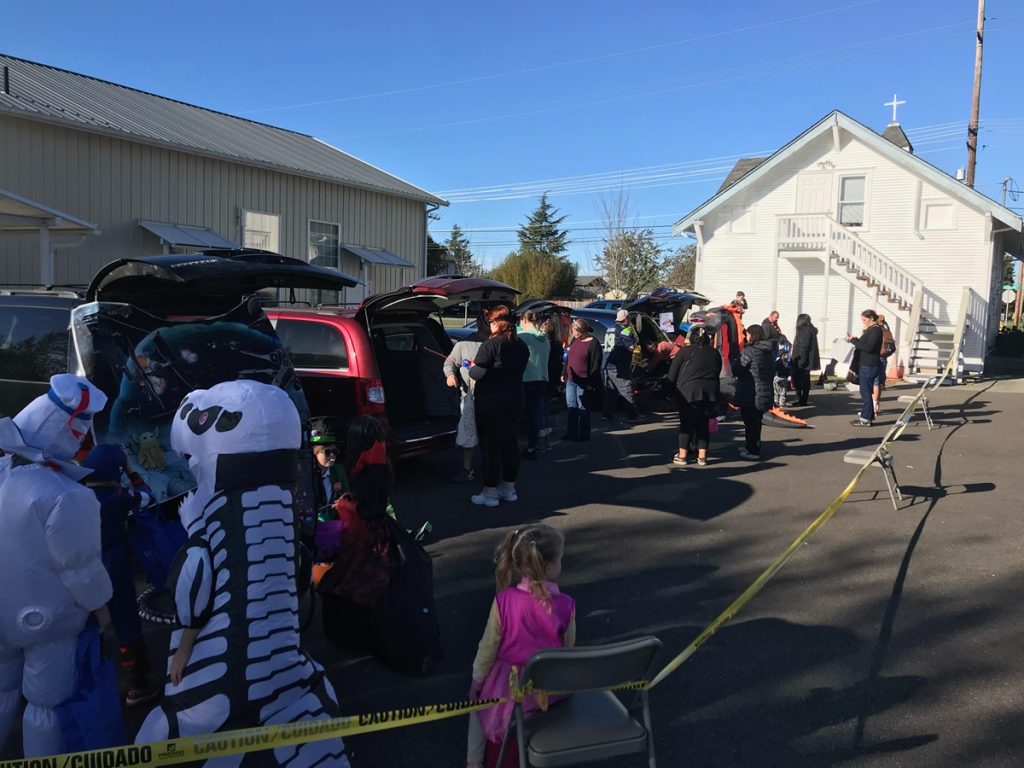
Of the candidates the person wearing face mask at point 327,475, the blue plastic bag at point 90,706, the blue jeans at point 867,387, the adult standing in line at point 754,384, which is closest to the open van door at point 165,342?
the person wearing face mask at point 327,475

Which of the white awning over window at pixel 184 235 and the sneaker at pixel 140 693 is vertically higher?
the white awning over window at pixel 184 235

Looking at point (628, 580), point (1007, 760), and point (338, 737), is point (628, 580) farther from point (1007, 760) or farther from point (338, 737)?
point (338, 737)

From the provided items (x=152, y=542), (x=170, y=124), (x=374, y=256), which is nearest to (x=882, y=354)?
(x=152, y=542)

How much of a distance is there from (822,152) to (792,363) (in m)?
11.2

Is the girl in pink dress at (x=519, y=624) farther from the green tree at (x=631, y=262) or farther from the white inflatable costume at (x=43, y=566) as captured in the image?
the green tree at (x=631, y=262)

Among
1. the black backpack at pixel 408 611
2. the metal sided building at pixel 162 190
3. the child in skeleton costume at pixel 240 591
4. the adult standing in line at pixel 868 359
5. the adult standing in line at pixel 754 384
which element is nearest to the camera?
the child in skeleton costume at pixel 240 591

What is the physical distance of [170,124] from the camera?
17469 mm

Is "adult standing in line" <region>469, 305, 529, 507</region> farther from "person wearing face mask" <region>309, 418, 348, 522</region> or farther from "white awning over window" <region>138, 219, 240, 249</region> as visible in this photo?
"white awning over window" <region>138, 219, 240, 249</region>

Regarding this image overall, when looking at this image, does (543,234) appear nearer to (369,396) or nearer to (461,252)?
(461,252)

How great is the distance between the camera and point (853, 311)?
22109 millimetres

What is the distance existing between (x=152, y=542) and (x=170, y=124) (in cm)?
1593

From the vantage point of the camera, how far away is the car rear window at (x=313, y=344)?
24.6 feet

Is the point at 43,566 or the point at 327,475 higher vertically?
the point at 43,566

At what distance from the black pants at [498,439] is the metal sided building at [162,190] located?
8360mm
